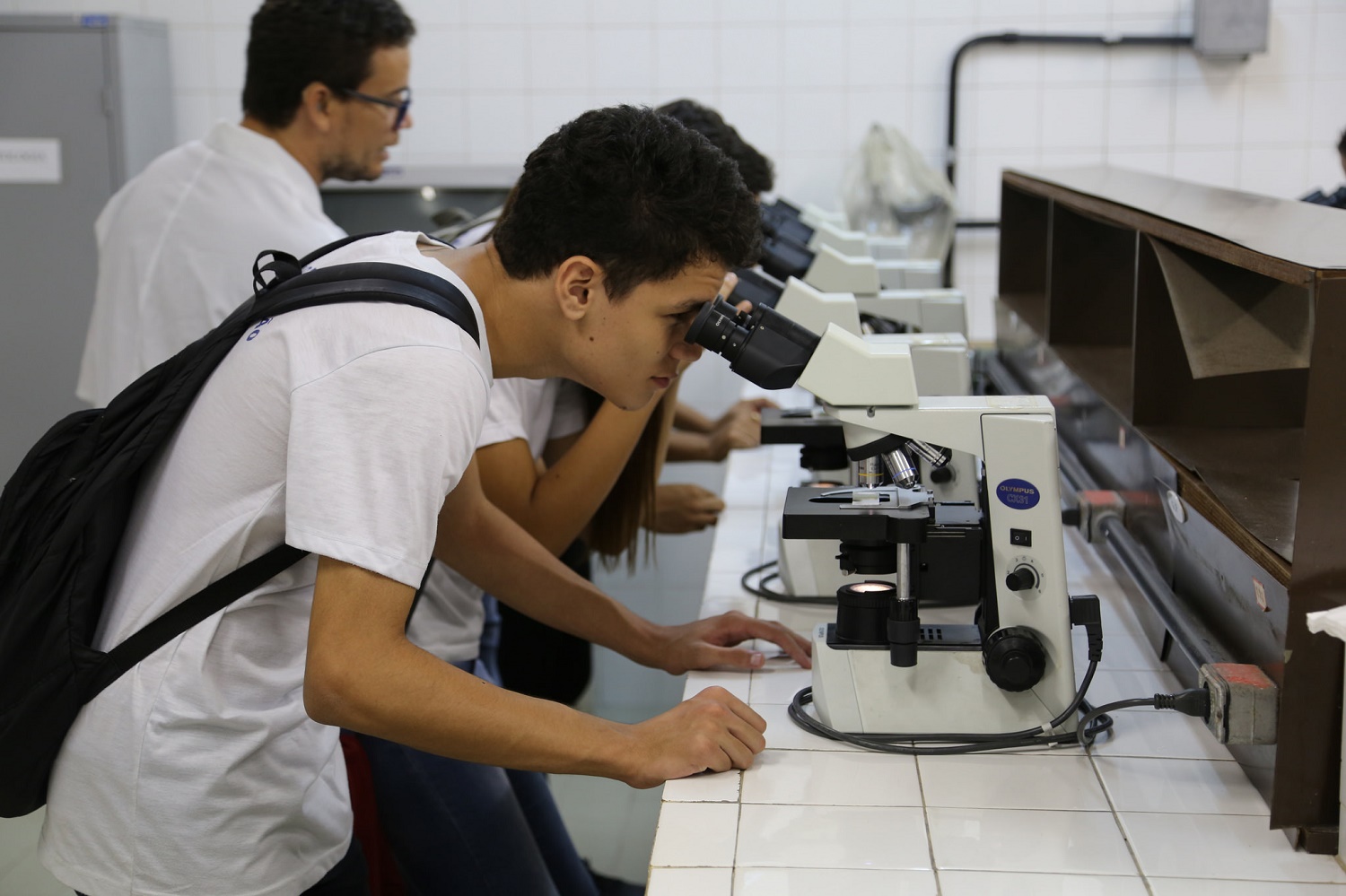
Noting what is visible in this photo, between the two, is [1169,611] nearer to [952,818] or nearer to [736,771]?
[952,818]

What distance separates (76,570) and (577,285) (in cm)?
51

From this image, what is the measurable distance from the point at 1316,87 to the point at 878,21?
144 cm

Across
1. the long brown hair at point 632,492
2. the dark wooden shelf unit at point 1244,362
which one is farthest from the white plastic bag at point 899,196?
the long brown hair at point 632,492

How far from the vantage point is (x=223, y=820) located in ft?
3.66

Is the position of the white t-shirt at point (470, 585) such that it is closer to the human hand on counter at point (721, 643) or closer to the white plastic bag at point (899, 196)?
the human hand on counter at point (721, 643)

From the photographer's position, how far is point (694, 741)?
3.69ft

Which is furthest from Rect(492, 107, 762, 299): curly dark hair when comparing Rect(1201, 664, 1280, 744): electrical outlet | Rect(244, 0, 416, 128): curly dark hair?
Rect(244, 0, 416, 128): curly dark hair

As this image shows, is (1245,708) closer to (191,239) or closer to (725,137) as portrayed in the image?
(725,137)

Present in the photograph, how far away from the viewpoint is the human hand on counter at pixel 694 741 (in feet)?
3.59

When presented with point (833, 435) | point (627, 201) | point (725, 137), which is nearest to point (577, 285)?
point (627, 201)

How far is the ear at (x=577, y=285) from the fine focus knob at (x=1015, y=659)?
1.67 ft

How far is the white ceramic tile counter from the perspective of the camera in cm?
97

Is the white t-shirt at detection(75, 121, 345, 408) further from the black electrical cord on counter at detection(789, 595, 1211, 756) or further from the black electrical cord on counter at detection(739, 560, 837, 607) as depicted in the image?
the black electrical cord on counter at detection(789, 595, 1211, 756)

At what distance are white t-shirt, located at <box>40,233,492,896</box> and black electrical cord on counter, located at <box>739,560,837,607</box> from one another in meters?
0.67
